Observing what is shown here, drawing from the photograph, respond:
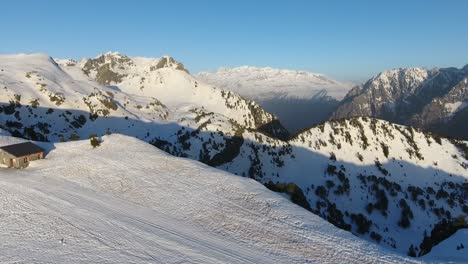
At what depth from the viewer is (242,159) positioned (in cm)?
19462

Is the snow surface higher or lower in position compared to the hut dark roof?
lower

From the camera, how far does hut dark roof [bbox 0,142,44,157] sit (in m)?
63.9

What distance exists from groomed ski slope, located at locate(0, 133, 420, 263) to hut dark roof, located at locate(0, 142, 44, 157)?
2870 mm

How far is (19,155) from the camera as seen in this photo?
63.4m

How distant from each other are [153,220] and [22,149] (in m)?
35.9

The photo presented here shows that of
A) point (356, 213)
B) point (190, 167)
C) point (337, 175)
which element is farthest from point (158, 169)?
point (337, 175)

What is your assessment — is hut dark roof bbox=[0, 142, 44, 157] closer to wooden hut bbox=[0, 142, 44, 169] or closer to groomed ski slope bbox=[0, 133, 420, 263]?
wooden hut bbox=[0, 142, 44, 169]


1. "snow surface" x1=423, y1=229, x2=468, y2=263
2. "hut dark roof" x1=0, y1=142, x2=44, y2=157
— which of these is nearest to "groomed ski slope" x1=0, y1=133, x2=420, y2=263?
"hut dark roof" x1=0, y1=142, x2=44, y2=157

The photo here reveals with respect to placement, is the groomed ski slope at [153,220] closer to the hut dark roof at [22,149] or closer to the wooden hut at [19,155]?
the wooden hut at [19,155]

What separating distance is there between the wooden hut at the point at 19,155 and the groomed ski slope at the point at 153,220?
1.94 metres

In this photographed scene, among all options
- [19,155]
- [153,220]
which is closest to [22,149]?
[19,155]

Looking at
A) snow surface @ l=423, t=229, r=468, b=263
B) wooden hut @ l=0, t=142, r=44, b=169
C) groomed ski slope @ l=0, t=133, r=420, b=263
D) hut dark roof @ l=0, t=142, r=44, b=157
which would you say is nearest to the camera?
groomed ski slope @ l=0, t=133, r=420, b=263

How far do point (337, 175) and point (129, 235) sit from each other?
171 metres

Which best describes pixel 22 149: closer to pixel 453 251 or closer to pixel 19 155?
pixel 19 155
